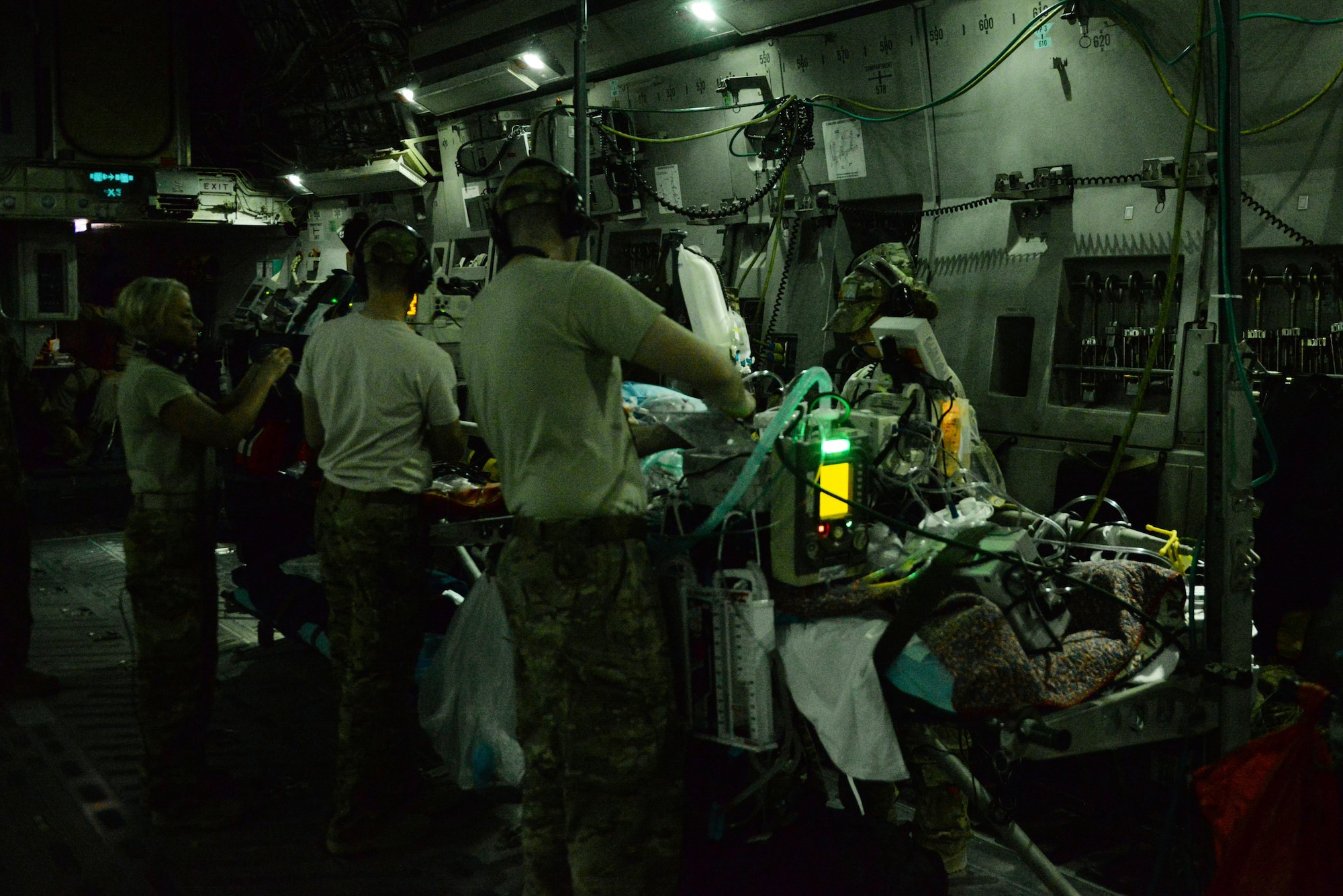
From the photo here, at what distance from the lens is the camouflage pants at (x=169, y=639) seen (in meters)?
3.48

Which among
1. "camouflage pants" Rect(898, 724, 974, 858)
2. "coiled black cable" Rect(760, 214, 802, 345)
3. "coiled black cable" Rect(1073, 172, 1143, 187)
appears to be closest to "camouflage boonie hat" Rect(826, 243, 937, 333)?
"coiled black cable" Rect(1073, 172, 1143, 187)

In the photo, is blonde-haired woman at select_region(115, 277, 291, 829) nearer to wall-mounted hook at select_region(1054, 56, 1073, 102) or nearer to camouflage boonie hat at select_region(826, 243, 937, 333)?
camouflage boonie hat at select_region(826, 243, 937, 333)

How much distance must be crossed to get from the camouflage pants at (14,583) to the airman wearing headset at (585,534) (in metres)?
3.22

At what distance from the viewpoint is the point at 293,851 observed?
3.38 metres

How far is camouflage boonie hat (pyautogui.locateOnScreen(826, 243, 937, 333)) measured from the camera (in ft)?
14.3

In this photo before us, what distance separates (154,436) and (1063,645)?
2.69 meters

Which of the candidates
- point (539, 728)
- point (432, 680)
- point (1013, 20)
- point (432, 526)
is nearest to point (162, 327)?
point (432, 526)

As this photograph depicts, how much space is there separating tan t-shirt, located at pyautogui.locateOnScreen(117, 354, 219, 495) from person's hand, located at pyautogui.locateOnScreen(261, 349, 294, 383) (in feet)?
0.72

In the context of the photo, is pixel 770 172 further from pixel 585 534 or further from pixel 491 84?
pixel 585 534

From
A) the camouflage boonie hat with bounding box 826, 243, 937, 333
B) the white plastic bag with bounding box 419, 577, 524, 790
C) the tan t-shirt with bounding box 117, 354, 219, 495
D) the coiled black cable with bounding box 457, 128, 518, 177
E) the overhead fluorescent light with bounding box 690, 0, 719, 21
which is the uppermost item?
the overhead fluorescent light with bounding box 690, 0, 719, 21

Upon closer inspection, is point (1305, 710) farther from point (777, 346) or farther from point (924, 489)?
point (777, 346)

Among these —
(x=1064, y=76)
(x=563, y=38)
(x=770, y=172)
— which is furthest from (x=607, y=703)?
(x=563, y=38)

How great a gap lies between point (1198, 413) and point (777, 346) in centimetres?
222

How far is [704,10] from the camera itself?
5789mm
